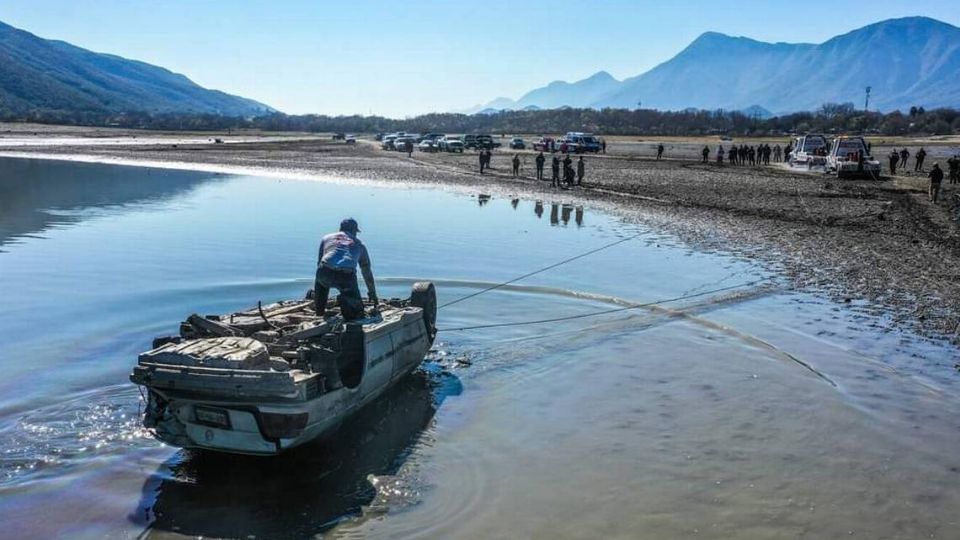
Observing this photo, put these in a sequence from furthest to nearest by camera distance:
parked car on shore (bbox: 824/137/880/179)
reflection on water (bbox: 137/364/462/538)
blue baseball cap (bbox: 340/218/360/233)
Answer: parked car on shore (bbox: 824/137/880/179) < blue baseball cap (bbox: 340/218/360/233) < reflection on water (bbox: 137/364/462/538)

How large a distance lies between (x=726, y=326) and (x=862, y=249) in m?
9.80

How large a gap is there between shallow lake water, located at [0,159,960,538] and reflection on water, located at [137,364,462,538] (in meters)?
0.03

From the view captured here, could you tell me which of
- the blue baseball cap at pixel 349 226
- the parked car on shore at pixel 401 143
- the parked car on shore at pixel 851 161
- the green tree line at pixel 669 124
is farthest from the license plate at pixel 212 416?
the green tree line at pixel 669 124

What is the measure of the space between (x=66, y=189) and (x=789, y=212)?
34.4 metres

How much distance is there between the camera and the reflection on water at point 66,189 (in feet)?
98.0

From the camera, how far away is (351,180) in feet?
160

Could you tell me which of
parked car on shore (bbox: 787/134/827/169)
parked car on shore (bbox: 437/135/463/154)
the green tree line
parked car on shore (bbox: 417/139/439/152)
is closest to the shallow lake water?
parked car on shore (bbox: 787/134/827/169)

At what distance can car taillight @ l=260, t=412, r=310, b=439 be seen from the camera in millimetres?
8672

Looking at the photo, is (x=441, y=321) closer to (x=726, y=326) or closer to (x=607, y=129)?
(x=726, y=326)

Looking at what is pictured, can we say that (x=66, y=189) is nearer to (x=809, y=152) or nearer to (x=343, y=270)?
(x=343, y=270)

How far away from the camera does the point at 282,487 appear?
905 cm

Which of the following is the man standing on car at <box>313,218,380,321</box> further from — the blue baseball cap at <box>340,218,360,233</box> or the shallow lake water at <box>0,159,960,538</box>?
the shallow lake water at <box>0,159,960,538</box>

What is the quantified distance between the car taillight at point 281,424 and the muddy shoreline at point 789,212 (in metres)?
11.9

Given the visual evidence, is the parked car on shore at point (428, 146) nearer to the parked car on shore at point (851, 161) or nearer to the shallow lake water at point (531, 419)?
the parked car on shore at point (851, 161)
